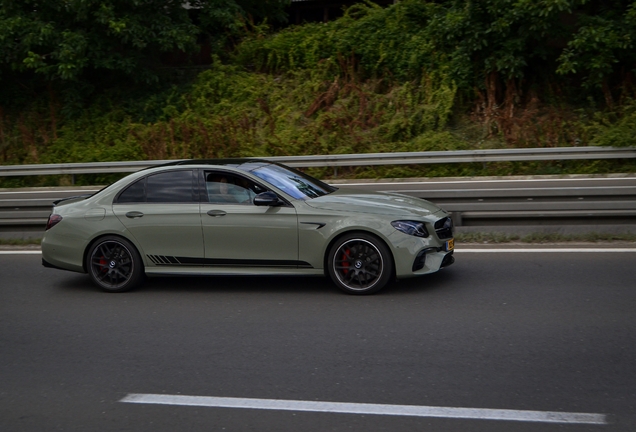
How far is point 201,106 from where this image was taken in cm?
2275

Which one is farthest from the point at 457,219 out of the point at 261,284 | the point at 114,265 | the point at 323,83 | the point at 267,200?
the point at 323,83

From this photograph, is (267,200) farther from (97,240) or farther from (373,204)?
(97,240)

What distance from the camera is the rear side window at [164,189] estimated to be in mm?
8562

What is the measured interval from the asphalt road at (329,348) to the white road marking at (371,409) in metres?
0.07

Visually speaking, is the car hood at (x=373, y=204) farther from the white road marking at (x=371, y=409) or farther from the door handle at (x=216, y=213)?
the white road marking at (x=371, y=409)

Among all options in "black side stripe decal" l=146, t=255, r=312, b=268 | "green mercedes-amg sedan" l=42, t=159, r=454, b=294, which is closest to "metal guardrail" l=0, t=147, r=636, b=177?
"green mercedes-amg sedan" l=42, t=159, r=454, b=294

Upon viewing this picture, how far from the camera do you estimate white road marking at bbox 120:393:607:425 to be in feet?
15.6

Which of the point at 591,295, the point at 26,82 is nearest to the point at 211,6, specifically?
the point at 26,82

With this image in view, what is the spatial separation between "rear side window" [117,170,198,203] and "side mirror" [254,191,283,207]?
83 centimetres

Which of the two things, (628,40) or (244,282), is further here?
(628,40)

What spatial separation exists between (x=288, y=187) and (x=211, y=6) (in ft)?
56.5

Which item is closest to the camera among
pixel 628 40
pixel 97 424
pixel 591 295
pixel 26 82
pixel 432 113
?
pixel 97 424

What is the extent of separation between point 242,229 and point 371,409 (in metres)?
3.56

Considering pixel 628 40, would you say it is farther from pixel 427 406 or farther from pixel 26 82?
pixel 26 82
